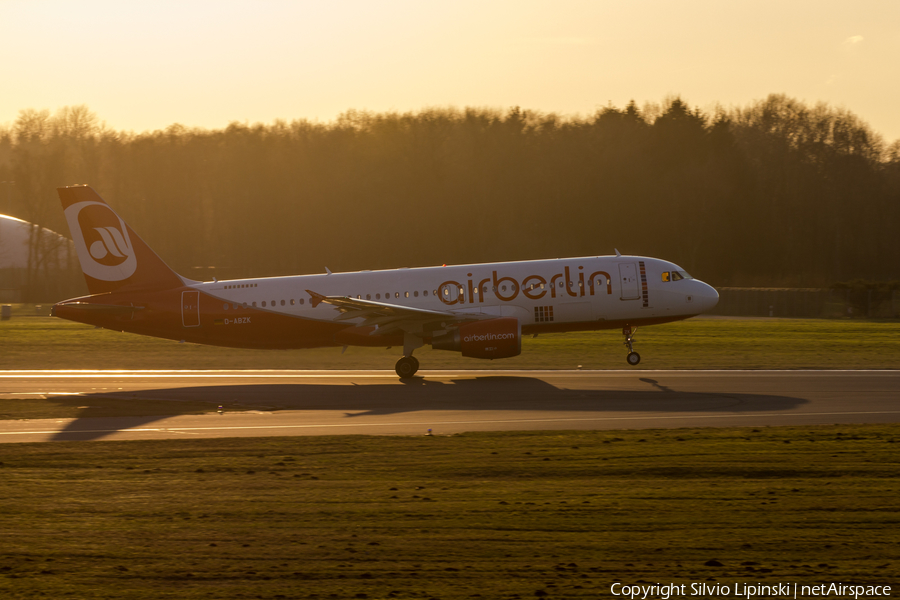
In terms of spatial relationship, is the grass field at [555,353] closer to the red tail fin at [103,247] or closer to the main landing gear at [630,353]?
the main landing gear at [630,353]

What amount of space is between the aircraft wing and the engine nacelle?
754 mm

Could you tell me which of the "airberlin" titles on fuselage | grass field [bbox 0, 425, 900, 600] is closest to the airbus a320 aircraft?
the "airberlin" titles on fuselage

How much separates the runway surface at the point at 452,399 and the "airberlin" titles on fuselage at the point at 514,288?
2.60 meters

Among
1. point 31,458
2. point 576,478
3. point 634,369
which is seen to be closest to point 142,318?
point 31,458

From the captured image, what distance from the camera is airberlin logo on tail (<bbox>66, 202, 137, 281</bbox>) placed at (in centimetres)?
2800

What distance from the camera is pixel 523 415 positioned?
1972 centimetres

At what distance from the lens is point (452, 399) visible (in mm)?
22562

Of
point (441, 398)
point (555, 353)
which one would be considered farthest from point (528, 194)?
point (441, 398)

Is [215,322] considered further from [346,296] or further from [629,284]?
[629,284]

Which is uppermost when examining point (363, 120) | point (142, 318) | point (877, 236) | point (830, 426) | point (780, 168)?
point (363, 120)

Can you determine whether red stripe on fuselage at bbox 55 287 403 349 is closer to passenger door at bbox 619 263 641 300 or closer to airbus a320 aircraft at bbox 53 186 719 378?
airbus a320 aircraft at bbox 53 186 719 378

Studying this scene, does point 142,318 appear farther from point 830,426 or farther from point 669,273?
point 830,426

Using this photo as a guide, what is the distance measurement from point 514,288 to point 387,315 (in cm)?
428

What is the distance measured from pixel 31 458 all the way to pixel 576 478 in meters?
9.29
